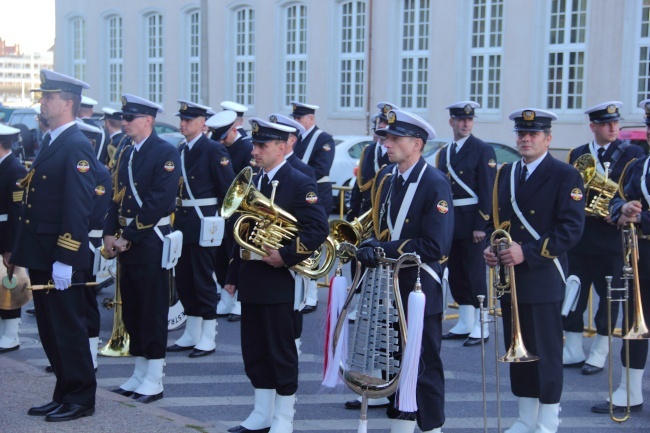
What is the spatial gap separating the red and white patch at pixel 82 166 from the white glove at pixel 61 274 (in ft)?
2.03

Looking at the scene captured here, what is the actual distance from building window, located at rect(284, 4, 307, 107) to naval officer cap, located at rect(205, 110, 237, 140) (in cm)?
2194

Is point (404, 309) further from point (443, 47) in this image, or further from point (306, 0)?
point (306, 0)

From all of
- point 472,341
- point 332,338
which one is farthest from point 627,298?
point 472,341

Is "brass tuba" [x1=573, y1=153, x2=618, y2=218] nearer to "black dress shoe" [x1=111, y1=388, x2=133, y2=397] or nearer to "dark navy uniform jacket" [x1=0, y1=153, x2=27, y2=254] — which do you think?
"black dress shoe" [x1=111, y1=388, x2=133, y2=397]

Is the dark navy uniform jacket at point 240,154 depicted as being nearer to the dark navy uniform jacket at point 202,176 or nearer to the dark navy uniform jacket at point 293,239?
the dark navy uniform jacket at point 202,176

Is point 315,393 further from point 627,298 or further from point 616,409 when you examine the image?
point 627,298

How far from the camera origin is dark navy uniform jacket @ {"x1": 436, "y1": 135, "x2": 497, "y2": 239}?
9.70 meters

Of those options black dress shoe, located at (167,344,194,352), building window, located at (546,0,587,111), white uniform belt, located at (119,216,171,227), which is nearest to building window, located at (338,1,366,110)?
building window, located at (546,0,587,111)

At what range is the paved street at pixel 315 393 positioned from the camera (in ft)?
24.0

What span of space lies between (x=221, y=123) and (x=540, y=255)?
463 cm

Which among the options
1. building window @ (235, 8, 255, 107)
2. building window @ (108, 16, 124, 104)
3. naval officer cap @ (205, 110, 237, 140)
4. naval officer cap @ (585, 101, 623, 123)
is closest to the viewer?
naval officer cap @ (585, 101, 623, 123)

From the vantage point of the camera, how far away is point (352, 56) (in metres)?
30.7

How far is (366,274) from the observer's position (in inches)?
238

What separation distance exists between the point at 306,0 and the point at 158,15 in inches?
303
